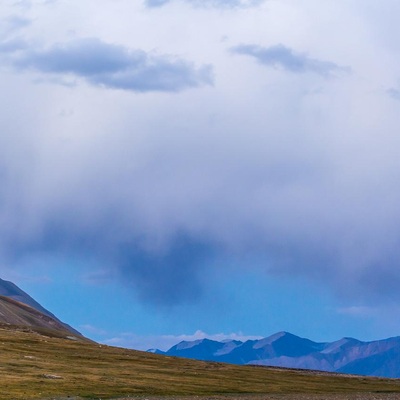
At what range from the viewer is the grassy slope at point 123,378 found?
415 feet

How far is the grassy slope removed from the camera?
126 meters

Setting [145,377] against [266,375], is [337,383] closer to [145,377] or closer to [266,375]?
[266,375]

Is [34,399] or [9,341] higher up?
[9,341]

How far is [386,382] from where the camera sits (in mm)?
194125

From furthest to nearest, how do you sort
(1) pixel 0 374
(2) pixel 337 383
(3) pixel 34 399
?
1. (2) pixel 337 383
2. (1) pixel 0 374
3. (3) pixel 34 399

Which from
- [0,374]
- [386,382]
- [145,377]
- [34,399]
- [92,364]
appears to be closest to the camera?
[34,399]

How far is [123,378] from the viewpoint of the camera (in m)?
147

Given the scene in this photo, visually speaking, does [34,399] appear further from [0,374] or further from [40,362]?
[40,362]

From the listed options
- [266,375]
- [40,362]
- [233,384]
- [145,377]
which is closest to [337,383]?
[266,375]

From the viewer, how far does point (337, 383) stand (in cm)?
18212

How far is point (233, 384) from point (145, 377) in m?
15.6

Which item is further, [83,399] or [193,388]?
[193,388]

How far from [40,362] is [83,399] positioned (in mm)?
47010

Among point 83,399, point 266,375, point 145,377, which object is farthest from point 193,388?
point 266,375
